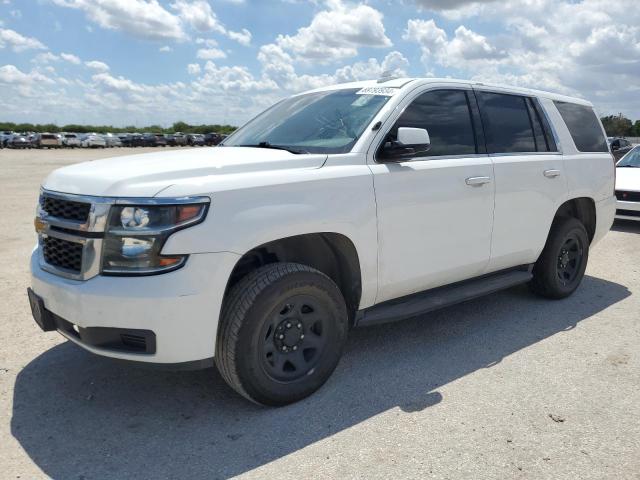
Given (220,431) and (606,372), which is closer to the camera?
(220,431)

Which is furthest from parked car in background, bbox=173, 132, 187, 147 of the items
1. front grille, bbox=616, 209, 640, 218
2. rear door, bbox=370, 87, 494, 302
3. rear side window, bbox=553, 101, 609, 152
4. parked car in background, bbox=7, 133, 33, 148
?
rear door, bbox=370, 87, 494, 302

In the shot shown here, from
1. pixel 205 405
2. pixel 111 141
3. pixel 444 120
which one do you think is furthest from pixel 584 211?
pixel 111 141

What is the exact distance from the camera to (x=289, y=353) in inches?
130

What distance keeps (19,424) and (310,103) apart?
2848mm

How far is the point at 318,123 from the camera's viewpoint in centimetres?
393

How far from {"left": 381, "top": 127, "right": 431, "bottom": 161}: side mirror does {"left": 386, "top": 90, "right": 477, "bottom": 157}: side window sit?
0.21 meters

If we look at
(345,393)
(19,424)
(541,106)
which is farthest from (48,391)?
(541,106)

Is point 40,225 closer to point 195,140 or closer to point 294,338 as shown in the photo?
point 294,338

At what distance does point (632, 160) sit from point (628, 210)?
2126 mm

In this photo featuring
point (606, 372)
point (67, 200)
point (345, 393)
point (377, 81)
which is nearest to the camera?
point (67, 200)

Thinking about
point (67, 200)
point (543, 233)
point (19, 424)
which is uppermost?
point (67, 200)

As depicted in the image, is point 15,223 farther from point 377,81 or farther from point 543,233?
point 543,233

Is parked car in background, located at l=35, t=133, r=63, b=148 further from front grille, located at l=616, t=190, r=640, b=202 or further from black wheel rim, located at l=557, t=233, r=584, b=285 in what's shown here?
black wheel rim, located at l=557, t=233, r=584, b=285

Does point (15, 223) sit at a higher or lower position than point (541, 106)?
lower
